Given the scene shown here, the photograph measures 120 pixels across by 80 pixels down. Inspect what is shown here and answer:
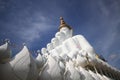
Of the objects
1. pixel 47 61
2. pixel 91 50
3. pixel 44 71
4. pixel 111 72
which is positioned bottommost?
pixel 44 71

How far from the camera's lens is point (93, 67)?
11.9 metres

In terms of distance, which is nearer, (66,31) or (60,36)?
(60,36)

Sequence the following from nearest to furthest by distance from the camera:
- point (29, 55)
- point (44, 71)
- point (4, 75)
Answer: point (4, 75) < point (29, 55) < point (44, 71)

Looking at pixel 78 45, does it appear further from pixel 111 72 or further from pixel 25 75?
pixel 25 75

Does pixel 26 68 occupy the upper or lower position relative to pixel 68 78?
lower

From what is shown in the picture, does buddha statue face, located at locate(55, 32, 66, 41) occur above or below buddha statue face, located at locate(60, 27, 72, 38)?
below

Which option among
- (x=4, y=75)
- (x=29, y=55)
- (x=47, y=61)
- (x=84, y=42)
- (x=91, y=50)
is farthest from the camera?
(x=84, y=42)

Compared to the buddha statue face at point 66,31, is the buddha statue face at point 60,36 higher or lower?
lower

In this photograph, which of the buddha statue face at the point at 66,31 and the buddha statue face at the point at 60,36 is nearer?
the buddha statue face at the point at 60,36

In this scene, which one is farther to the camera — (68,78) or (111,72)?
(111,72)

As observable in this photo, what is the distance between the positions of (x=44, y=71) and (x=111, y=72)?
10.5 metres

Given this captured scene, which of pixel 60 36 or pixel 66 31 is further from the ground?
pixel 66 31

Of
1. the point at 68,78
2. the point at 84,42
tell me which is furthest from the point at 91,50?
the point at 68,78

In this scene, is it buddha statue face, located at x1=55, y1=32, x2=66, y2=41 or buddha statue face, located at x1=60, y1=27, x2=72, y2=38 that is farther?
buddha statue face, located at x1=60, y1=27, x2=72, y2=38
